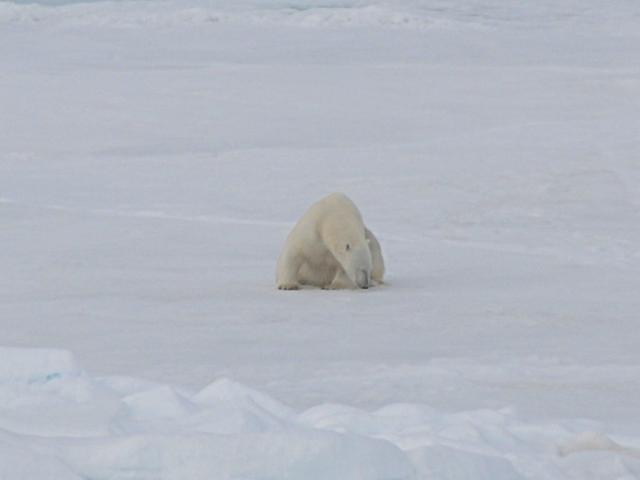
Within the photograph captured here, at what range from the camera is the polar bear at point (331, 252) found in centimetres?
647

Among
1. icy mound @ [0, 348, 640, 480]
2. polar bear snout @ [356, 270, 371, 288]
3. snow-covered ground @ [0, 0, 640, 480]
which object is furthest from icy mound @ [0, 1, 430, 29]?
icy mound @ [0, 348, 640, 480]

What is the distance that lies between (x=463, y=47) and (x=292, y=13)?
424 cm

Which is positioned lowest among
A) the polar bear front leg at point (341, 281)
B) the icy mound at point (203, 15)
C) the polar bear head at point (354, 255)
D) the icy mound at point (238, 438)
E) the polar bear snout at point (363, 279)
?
the icy mound at point (203, 15)

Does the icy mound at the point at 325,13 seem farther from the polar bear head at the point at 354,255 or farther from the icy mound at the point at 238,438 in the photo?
the icy mound at the point at 238,438

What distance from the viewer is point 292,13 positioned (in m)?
24.5

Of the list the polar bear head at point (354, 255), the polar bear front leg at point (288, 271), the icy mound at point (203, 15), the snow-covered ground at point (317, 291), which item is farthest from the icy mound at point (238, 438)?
the icy mound at point (203, 15)

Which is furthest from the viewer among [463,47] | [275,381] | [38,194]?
[463,47]

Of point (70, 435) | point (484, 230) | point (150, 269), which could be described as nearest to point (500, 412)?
point (70, 435)

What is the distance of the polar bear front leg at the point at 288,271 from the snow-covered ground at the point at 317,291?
122 mm

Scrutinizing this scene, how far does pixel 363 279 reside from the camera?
655 centimetres

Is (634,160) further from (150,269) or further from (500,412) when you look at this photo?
(500,412)

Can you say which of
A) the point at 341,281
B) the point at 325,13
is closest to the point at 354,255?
the point at 341,281

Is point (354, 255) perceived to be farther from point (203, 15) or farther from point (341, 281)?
point (203, 15)

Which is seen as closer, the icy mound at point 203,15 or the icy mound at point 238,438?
the icy mound at point 238,438
